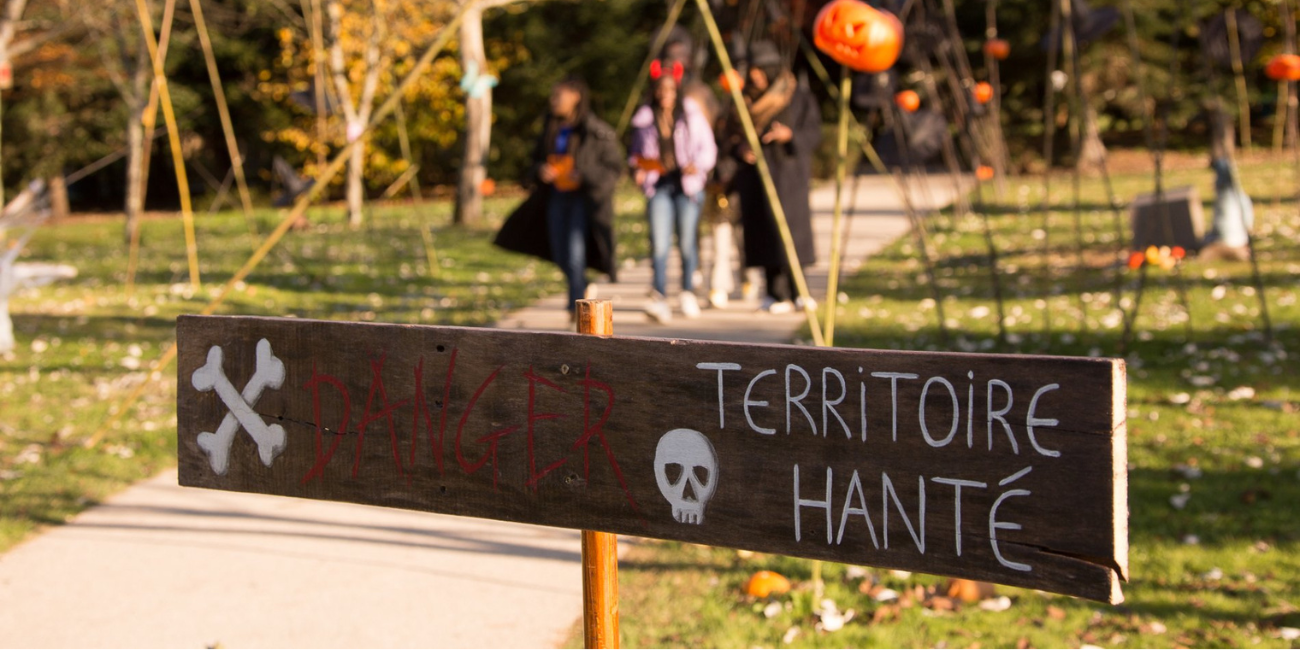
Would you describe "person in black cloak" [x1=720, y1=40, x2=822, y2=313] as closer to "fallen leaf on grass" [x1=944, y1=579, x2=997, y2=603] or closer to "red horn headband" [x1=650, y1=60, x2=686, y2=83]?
"red horn headband" [x1=650, y1=60, x2=686, y2=83]

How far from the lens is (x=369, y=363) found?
7.38 ft

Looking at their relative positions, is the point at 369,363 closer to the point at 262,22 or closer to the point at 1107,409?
the point at 1107,409

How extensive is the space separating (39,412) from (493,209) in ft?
51.0

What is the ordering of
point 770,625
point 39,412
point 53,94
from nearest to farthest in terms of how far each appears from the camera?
point 770,625, point 39,412, point 53,94

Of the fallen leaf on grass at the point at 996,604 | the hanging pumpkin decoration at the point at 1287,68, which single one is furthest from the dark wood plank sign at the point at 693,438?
the hanging pumpkin decoration at the point at 1287,68

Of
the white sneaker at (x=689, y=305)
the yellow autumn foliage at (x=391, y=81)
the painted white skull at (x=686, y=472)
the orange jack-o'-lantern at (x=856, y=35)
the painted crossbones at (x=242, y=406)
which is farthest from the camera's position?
the yellow autumn foliage at (x=391, y=81)

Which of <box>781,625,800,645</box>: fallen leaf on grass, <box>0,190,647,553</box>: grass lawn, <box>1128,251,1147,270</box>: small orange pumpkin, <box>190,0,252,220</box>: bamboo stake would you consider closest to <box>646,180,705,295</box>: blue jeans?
<box>0,190,647,553</box>: grass lawn

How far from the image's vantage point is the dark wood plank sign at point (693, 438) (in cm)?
178

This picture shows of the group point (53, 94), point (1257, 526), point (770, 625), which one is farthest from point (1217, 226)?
point (53, 94)

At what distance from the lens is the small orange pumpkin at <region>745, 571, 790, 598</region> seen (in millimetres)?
3607

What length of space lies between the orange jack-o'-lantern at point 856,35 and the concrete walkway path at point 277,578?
1911 millimetres

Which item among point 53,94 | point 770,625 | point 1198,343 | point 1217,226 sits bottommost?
point 770,625

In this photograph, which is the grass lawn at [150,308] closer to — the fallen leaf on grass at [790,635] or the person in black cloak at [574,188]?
the person in black cloak at [574,188]

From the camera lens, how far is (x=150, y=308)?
982 cm
